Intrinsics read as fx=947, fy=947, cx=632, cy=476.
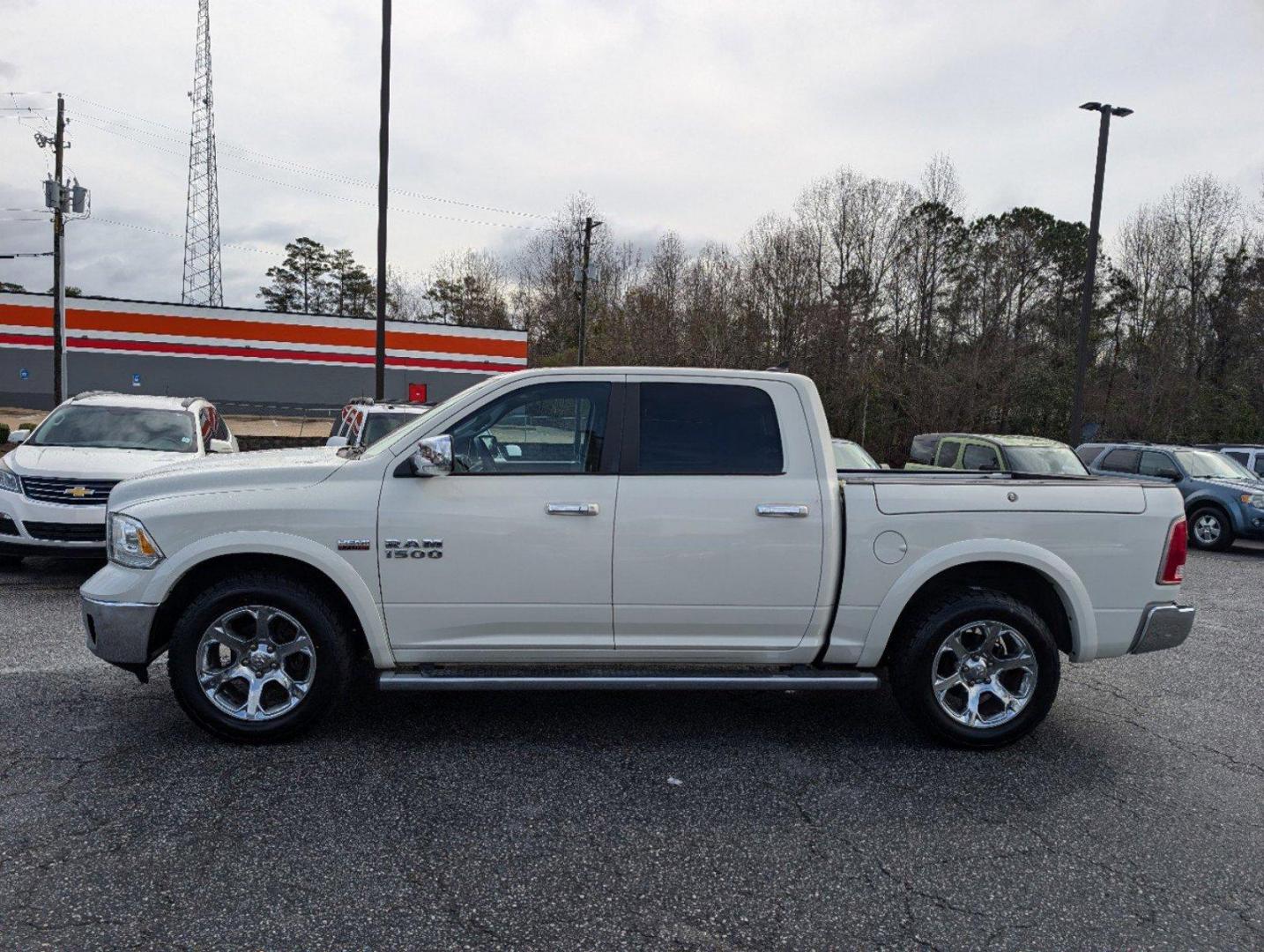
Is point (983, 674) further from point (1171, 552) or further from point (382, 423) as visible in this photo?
point (382, 423)

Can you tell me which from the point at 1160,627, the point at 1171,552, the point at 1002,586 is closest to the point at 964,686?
the point at 1002,586

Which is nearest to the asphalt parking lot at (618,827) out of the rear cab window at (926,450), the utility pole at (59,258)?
the rear cab window at (926,450)

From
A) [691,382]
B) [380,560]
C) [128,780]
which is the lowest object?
[128,780]

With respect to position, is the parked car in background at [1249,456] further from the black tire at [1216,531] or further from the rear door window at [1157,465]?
the black tire at [1216,531]

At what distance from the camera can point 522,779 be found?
431 centimetres

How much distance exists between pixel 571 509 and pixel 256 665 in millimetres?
1702

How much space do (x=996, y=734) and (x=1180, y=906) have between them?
146 centimetres

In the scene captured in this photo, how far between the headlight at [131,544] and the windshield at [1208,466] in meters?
15.8

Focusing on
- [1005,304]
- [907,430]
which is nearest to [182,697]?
[907,430]

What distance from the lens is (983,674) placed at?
15.8 ft

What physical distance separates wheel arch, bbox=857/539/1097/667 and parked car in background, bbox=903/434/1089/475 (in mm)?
8651

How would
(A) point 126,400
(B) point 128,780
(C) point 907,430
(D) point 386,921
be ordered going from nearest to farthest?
(D) point 386,921 → (B) point 128,780 → (A) point 126,400 → (C) point 907,430

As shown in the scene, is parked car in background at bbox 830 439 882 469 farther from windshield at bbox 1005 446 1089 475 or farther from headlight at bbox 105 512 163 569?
headlight at bbox 105 512 163 569

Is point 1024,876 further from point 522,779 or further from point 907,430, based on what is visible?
point 907,430
